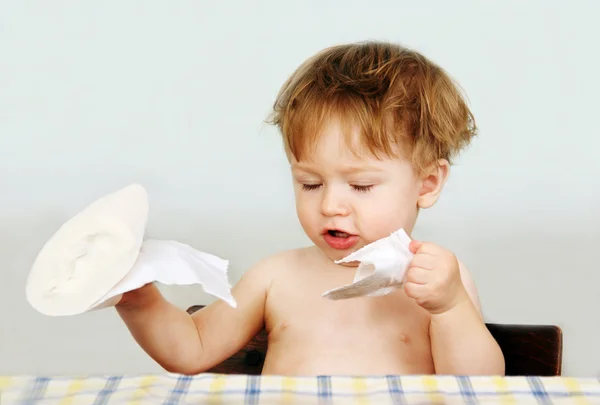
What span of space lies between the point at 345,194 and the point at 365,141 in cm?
7

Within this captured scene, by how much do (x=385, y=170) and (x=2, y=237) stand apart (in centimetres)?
130

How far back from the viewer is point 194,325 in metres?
1.11

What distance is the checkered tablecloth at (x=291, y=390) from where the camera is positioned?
69 centimetres

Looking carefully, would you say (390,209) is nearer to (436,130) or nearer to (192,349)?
(436,130)

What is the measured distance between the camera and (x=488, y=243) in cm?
197

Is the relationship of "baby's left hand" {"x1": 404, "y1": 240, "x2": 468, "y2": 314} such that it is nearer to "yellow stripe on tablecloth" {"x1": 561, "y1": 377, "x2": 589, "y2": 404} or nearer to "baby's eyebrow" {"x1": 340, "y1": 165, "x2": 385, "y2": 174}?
"baby's eyebrow" {"x1": 340, "y1": 165, "x2": 385, "y2": 174}

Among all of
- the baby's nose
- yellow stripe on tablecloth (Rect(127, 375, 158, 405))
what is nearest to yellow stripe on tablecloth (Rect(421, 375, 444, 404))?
→ yellow stripe on tablecloth (Rect(127, 375, 158, 405))

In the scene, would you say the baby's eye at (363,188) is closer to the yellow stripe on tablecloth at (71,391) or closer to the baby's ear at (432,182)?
the baby's ear at (432,182)

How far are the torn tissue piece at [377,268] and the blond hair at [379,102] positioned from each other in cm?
17

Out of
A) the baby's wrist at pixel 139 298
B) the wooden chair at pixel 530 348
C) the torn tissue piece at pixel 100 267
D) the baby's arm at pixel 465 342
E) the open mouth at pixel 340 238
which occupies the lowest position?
the wooden chair at pixel 530 348

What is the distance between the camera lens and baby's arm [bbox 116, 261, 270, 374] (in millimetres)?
1003

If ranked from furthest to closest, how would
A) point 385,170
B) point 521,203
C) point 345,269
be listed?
point 521,203 → point 345,269 → point 385,170

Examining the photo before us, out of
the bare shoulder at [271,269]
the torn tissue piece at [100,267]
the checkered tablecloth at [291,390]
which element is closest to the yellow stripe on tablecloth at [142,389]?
the checkered tablecloth at [291,390]

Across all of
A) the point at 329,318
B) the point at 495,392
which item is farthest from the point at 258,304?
the point at 495,392
